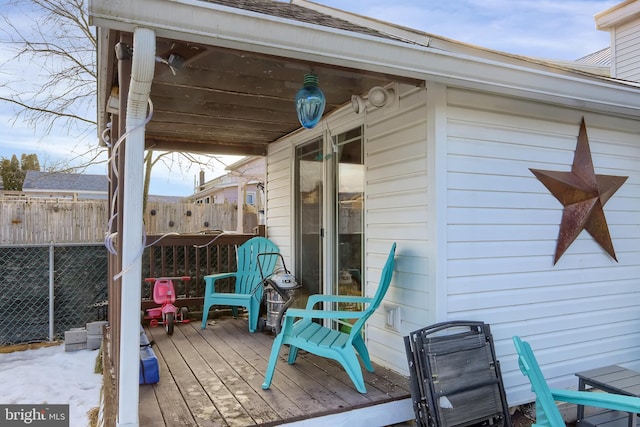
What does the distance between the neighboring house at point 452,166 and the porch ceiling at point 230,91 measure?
2 cm

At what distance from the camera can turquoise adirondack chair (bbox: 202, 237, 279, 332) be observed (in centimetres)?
429

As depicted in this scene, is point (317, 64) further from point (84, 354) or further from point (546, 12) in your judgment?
point (546, 12)

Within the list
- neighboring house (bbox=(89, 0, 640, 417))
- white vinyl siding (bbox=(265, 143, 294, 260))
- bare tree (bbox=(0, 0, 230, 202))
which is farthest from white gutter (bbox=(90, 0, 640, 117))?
bare tree (bbox=(0, 0, 230, 202))

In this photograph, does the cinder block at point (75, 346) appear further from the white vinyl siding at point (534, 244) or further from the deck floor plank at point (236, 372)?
the white vinyl siding at point (534, 244)

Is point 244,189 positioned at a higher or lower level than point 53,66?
lower

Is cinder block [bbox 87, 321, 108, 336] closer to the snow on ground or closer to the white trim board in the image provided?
the snow on ground

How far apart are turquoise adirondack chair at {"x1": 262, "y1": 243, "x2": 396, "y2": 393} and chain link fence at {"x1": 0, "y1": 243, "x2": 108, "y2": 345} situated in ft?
15.3

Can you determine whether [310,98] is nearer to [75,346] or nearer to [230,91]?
[230,91]

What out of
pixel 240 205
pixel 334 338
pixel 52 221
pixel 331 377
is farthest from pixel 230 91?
pixel 240 205

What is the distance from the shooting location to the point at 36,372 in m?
4.91

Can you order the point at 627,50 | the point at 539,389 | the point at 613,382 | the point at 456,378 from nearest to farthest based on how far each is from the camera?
the point at 539,389 < the point at 456,378 < the point at 613,382 < the point at 627,50

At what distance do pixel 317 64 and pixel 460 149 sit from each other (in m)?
1.06

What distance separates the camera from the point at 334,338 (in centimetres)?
280

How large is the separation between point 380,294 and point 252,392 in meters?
0.99
